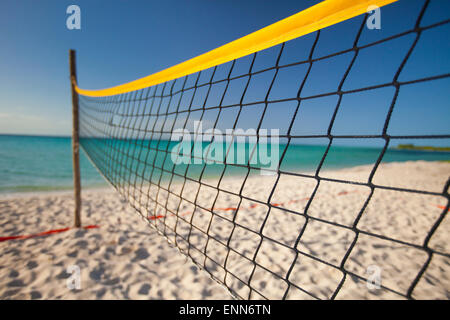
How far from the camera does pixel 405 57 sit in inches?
31.0

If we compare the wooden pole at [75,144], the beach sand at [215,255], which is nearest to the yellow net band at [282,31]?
the beach sand at [215,255]

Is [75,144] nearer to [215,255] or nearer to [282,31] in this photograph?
[215,255]

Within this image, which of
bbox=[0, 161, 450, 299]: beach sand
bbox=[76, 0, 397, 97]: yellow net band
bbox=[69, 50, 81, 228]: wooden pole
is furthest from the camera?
bbox=[69, 50, 81, 228]: wooden pole

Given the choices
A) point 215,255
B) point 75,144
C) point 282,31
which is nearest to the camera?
point 282,31

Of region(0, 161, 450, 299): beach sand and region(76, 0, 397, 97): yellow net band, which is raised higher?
region(76, 0, 397, 97): yellow net band

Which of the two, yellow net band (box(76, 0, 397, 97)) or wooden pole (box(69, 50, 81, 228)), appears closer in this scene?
yellow net band (box(76, 0, 397, 97))

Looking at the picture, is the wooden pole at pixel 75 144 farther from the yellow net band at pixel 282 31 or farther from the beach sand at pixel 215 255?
the yellow net band at pixel 282 31

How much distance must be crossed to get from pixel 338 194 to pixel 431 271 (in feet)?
10.2

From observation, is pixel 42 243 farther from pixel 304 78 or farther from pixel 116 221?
pixel 304 78

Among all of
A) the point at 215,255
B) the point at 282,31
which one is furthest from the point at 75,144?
the point at 282,31

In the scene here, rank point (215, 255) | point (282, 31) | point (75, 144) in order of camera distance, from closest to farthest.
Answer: point (282, 31), point (215, 255), point (75, 144)

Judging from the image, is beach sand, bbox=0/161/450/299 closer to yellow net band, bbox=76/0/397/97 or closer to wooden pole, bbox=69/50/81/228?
wooden pole, bbox=69/50/81/228

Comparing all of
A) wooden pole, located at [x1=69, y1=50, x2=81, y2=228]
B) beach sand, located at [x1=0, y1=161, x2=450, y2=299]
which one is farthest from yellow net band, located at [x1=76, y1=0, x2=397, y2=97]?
wooden pole, located at [x1=69, y1=50, x2=81, y2=228]
